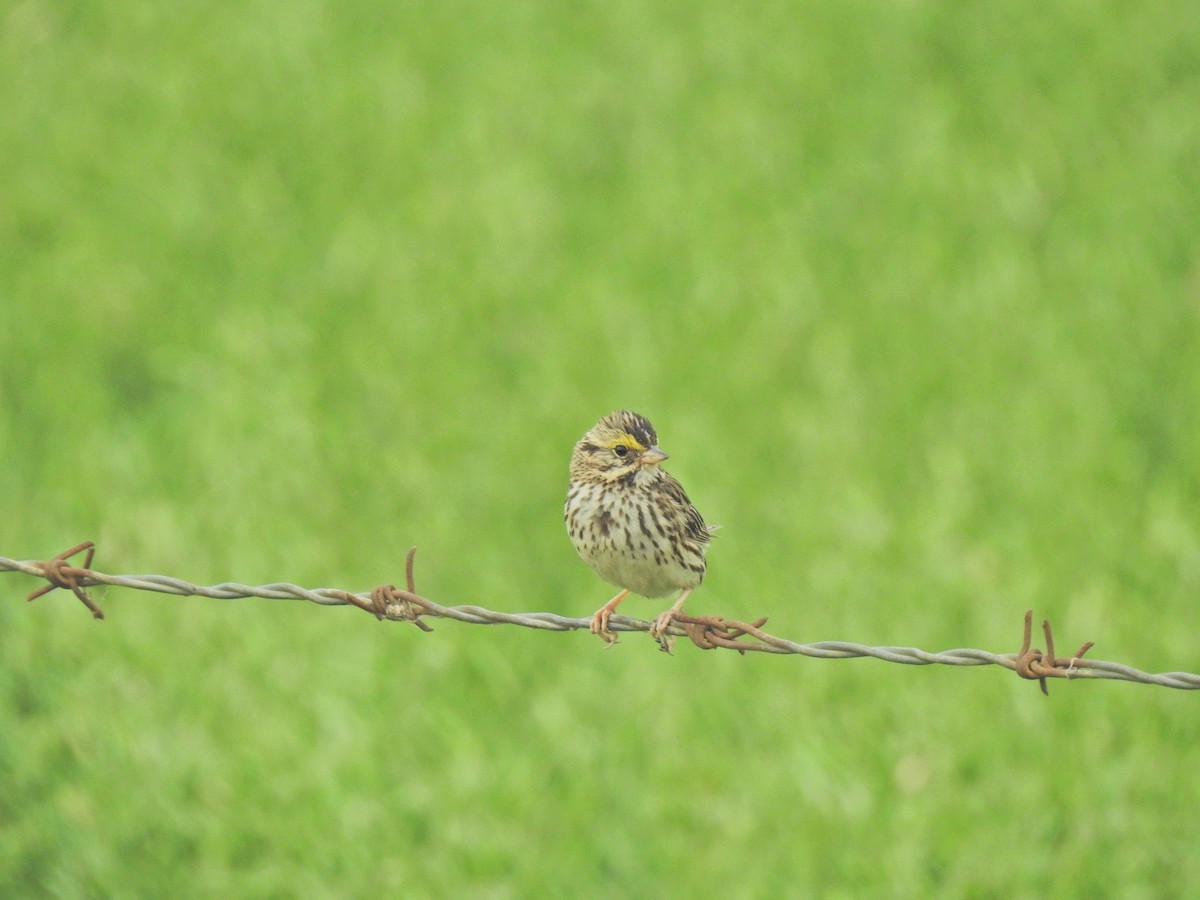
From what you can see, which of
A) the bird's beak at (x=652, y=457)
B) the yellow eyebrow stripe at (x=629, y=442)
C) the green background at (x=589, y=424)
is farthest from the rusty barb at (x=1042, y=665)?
the green background at (x=589, y=424)

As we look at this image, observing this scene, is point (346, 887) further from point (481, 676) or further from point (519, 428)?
point (519, 428)

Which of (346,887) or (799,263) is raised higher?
(799,263)

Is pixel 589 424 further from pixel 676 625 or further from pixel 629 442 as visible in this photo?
pixel 676 625

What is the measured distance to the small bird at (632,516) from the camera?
4.64 m

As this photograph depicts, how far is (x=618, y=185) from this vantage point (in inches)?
434

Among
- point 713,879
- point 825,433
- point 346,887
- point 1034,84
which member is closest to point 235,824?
point 346,887

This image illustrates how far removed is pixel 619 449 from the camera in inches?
191

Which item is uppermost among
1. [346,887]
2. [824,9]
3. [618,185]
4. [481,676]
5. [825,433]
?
[824,9]

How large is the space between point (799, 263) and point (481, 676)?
3844 millimetres

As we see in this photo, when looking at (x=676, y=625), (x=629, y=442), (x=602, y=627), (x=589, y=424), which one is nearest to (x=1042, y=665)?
(x=676, y=625)

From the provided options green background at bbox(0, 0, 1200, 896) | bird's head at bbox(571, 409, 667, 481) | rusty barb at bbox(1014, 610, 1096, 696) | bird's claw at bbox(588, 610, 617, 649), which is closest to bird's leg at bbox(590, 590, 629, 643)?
bird's claw at bbox(588, 610, 617, 649)

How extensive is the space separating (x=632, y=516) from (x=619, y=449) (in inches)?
10.5

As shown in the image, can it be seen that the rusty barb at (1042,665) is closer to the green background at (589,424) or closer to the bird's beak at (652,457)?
the bird's beak at (652,457)

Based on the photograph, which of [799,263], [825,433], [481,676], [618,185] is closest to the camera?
[481,676]
